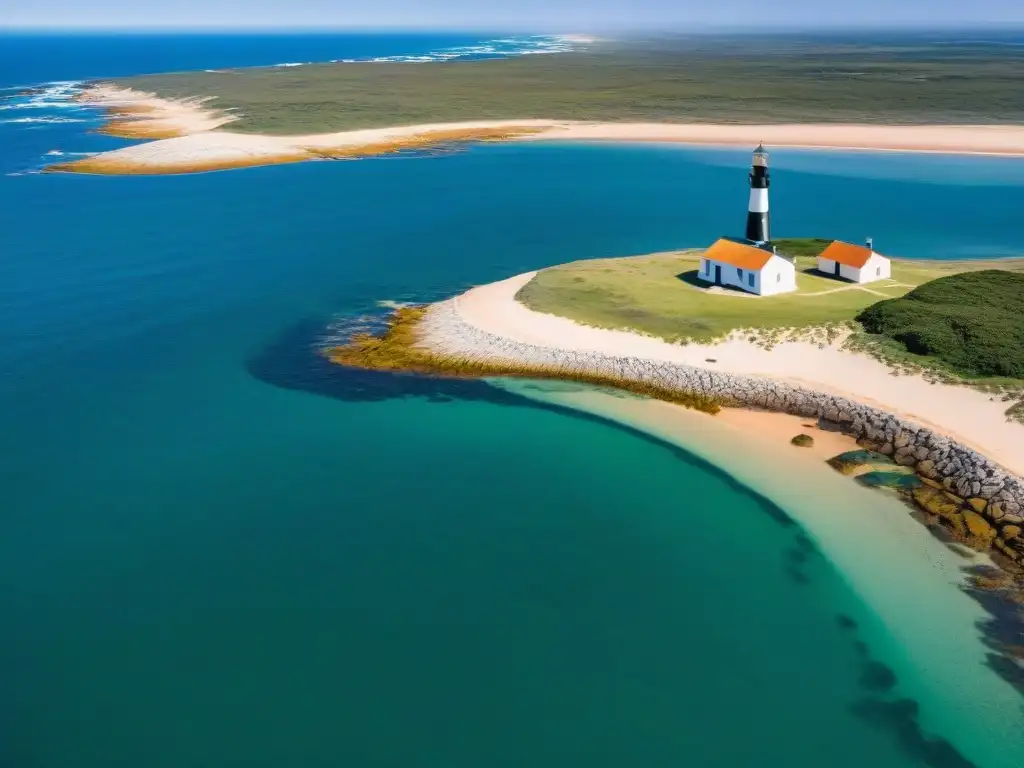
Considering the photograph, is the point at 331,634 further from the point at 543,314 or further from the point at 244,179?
the point at 244,179

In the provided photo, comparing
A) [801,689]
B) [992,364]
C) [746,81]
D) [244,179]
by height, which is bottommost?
[801,689]

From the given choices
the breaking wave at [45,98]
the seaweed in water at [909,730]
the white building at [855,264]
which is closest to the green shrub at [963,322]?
the white building at [855,264]

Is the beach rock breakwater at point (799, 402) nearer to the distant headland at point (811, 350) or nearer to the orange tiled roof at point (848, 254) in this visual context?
the distant headland at point (811, 350)

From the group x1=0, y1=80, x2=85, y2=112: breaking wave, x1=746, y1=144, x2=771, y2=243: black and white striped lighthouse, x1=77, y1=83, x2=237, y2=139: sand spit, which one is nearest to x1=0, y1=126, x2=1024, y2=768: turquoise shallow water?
x1=746, y1=144, x2=771, y2=243: black and white striped lighthouse

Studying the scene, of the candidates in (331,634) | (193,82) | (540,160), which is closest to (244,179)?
(540,160)

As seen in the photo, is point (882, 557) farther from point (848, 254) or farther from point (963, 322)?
point (848, 254)

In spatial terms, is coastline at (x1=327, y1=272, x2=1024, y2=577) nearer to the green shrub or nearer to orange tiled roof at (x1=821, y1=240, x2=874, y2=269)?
the green shrub

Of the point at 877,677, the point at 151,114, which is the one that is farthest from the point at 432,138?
the point at 877,677
